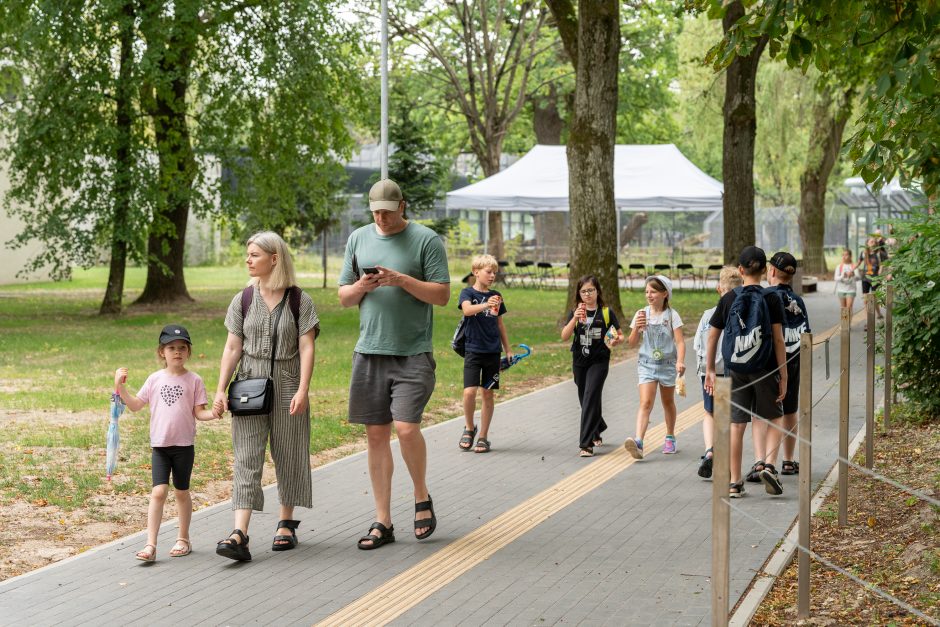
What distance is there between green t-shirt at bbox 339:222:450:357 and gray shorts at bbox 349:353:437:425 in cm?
8

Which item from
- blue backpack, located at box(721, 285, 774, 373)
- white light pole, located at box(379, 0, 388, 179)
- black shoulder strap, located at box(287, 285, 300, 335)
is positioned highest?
white light pole, located at box(379, 0, 388, 179)

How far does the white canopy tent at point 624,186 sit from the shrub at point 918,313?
20098 mm

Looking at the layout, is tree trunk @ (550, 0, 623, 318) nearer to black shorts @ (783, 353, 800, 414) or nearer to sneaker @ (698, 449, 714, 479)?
sneaker @ (698, 449, 714, 479)

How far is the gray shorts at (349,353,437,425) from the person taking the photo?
22.9ft

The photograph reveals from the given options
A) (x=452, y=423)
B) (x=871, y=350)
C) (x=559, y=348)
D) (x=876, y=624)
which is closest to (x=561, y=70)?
(x=559, y=348)

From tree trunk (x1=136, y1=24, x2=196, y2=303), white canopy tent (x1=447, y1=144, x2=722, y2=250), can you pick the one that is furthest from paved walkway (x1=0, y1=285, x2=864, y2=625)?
white canopy tent (x1=447, y1=144, x2=722, y2=250)

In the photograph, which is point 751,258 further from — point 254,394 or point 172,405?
point 172,405

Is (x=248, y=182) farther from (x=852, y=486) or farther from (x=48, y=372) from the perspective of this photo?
(x=852, y=486)

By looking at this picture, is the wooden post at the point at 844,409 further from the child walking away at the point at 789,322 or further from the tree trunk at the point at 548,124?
the tree trunk at the point at 548,124

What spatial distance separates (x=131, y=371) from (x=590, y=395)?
8310 mm

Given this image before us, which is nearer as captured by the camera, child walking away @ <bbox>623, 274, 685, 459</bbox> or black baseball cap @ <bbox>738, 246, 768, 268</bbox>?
black baseball cap @ <bbox>738, 246, 768, 268</bbox>

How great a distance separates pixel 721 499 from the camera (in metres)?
4.43

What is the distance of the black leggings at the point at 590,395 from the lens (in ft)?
32.0

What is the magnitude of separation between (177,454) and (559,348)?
1306cm
